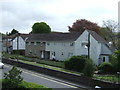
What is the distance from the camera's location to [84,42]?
44.0 meters

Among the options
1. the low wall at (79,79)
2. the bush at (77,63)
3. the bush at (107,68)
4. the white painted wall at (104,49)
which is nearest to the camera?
the low wall at (79,79)

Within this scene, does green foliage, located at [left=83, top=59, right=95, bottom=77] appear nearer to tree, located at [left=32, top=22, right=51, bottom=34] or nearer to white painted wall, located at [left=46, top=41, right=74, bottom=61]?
white painted wall, located at [left=46, top=41, right=74, bottom=61]

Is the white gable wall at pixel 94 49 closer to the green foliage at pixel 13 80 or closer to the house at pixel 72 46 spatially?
the house at pixel 72 46

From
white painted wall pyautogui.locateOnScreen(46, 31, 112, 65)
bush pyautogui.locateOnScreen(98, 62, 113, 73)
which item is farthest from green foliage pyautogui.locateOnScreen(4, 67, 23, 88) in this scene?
white painted wall pyautogui.locateOnScreen(46, 31, 112, 65)

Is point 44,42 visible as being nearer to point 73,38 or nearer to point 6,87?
point 73,38

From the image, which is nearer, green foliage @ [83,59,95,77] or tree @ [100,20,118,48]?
green foliage @ [83,59,95,77]

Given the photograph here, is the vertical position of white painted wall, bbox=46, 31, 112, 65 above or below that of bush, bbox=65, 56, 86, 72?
above

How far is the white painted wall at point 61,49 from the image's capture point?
4430 cm

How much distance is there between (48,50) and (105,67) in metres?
20.9

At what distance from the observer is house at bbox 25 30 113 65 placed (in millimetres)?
43406

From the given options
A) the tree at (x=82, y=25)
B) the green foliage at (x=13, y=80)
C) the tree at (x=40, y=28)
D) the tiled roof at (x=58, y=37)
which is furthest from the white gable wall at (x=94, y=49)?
the tree at (x=40, y=28)

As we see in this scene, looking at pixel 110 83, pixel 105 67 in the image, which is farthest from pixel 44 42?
pixel 110 83

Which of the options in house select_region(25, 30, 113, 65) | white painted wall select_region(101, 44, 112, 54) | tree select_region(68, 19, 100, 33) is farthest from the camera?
tree select_region(68, 19, 100, 33)

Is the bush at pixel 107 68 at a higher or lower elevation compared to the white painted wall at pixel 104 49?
lower
